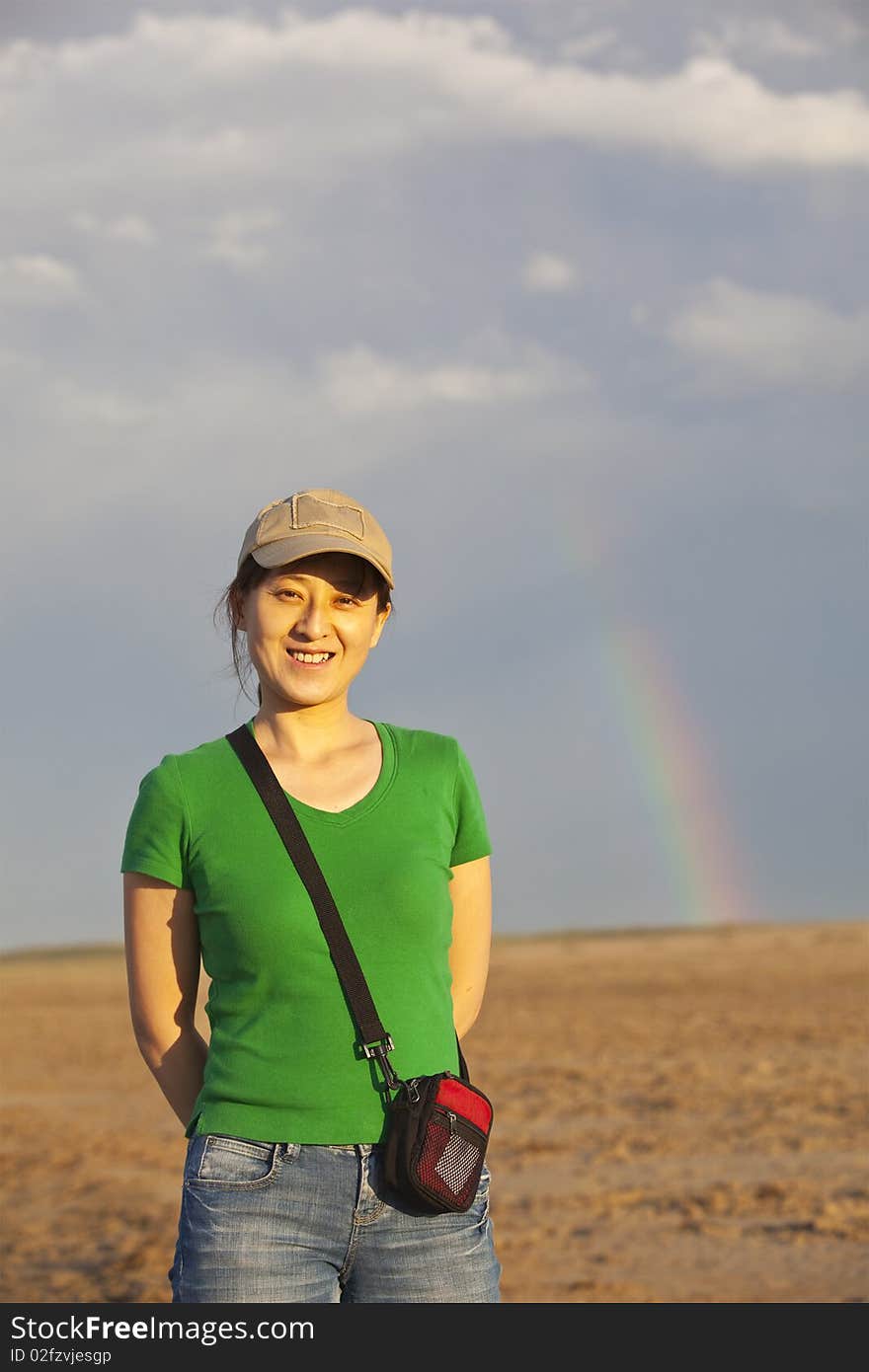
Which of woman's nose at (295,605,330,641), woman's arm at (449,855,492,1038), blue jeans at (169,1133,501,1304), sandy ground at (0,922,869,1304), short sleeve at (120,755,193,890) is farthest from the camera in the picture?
sandy ground at (0,922,869,1304)

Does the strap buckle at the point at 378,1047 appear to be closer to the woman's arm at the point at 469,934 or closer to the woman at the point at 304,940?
the woman at the point at 304,940

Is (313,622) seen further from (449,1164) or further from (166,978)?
(449,1164)

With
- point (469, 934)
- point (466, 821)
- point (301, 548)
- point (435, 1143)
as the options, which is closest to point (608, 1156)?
point (469, 934)

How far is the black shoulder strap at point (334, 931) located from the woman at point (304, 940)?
0.02 metres

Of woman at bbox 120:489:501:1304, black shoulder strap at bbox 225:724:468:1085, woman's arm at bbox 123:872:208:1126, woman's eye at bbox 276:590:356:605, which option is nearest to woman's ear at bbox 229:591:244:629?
woman at bbox 120:489:501:1304

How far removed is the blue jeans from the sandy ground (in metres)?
6.96

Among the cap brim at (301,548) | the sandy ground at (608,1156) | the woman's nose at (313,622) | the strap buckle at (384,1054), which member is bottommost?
the sandy ground at (608,1156)

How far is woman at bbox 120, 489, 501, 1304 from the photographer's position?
2.69 m

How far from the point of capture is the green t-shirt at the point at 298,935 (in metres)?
2.73

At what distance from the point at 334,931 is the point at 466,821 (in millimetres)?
418

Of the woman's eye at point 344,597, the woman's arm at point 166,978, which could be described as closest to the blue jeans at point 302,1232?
the woman's arm at point 166,978

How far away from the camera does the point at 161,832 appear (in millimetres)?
2863

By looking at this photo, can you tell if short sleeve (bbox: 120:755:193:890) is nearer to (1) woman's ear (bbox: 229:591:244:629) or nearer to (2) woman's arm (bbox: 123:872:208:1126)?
(2) woman's arm (bbox: 123:872:208:1126)
